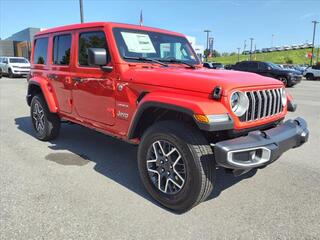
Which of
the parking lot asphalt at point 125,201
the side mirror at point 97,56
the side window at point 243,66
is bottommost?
the parking lot asphalt at point 125,201

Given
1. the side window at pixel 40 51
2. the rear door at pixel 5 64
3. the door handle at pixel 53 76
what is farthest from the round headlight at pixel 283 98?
the rear door at pixel 5 64

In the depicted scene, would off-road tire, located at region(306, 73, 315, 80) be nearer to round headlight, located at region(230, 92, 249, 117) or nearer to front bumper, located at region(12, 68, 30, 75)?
front bumper, located at region(12, 68, 30, 75)

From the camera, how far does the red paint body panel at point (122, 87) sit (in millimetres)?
3240

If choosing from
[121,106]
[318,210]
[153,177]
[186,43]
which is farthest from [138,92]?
[318,210]

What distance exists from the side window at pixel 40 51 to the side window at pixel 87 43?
1339 mm

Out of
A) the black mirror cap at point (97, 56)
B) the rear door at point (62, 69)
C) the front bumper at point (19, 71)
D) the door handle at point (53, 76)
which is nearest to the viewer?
the black mirror cap at point (97, 56)

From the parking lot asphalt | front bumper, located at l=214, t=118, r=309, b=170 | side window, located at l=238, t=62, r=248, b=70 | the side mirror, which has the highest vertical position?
the side mirror

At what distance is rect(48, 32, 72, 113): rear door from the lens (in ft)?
16.7

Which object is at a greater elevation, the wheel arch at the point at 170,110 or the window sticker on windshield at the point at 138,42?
the window sticker on windshield at the point at 138,42

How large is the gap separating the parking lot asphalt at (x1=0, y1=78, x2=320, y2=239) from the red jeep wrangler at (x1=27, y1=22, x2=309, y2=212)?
346 mm

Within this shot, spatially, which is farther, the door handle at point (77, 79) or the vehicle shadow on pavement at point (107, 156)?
the door handle at point (77, 79)

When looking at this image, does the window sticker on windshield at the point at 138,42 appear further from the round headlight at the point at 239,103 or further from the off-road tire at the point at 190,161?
the round headlight at the point at 239,103

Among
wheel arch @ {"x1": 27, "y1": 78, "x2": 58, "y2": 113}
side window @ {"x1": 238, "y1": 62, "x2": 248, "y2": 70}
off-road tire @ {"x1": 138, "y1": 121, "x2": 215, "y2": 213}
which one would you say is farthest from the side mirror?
side window @ {"x1": 238, "y1": 62, "x2": 248, "y2": 70}

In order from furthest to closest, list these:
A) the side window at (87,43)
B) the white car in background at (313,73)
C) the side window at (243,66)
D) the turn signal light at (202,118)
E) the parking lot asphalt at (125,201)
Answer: the white car in background at (313,73) → the side window at (243,66) → the side window at (87,43) → the parking lot asphalt at (125,201) → the turn signal light at (202,118)
